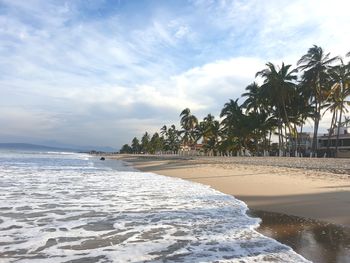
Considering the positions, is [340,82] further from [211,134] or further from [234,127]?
[211,134]

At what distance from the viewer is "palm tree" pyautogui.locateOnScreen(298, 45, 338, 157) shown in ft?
148

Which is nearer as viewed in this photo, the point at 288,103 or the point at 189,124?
the point at 288,103

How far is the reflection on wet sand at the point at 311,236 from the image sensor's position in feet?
17.6

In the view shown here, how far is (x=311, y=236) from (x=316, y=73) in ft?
138

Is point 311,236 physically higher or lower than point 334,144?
lower

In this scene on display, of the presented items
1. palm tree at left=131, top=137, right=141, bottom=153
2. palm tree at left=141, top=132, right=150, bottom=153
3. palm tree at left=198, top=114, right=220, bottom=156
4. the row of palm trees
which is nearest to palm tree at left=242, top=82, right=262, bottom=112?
the row of palm trees

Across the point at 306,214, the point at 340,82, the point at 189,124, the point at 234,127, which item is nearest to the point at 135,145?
the point at 189,124

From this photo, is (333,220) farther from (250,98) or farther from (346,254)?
(250,98)

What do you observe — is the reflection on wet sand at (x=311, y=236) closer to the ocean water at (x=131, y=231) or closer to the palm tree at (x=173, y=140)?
the ocean water at (x=131, y=231)

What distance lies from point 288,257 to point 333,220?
305cm

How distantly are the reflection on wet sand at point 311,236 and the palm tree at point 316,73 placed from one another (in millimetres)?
39998

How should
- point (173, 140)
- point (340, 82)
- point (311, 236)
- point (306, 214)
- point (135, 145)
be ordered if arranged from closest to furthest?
point (311, 236) < point (306, 214) < point (340, 82) < point (173, 140) < point (135, 145)

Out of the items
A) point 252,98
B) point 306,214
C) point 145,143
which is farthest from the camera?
point 145,143

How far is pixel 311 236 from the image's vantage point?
6.57m
